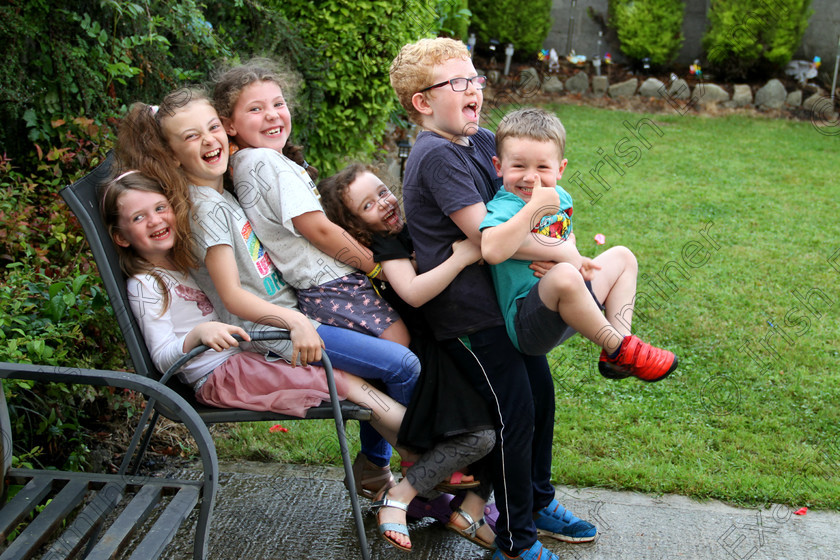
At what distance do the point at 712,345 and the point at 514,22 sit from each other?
8.64m

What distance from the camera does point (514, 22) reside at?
1201 cm

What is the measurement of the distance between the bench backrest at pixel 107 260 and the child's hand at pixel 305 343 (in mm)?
455

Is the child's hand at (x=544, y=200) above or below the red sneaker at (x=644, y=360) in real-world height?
above

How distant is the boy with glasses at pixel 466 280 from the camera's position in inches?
100

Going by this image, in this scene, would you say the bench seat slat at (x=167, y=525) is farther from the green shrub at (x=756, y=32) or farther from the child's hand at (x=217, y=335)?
the green shrub at (x=756, y=32)

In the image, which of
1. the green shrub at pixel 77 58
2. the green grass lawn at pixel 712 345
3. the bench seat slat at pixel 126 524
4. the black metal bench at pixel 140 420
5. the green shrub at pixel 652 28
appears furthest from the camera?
the green shrub at pixel 652 28

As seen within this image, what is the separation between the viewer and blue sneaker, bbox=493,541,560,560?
2.58 meters

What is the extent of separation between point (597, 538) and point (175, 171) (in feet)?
6.45

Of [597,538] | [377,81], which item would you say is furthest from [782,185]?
[597,538]

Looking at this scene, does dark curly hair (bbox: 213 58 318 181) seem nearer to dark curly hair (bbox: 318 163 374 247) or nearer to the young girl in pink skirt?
dark curly hair (bbox: 318 163 374 247)

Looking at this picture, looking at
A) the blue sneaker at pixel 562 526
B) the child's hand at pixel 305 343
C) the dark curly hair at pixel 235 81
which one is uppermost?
the dark curly hair at pixel 235 81

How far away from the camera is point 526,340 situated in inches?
97.7

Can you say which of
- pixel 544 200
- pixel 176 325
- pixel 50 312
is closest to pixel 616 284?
pixel 544 200

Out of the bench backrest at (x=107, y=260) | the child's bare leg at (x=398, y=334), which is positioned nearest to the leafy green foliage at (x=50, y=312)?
the bench backrest at (x=107, y=260)
